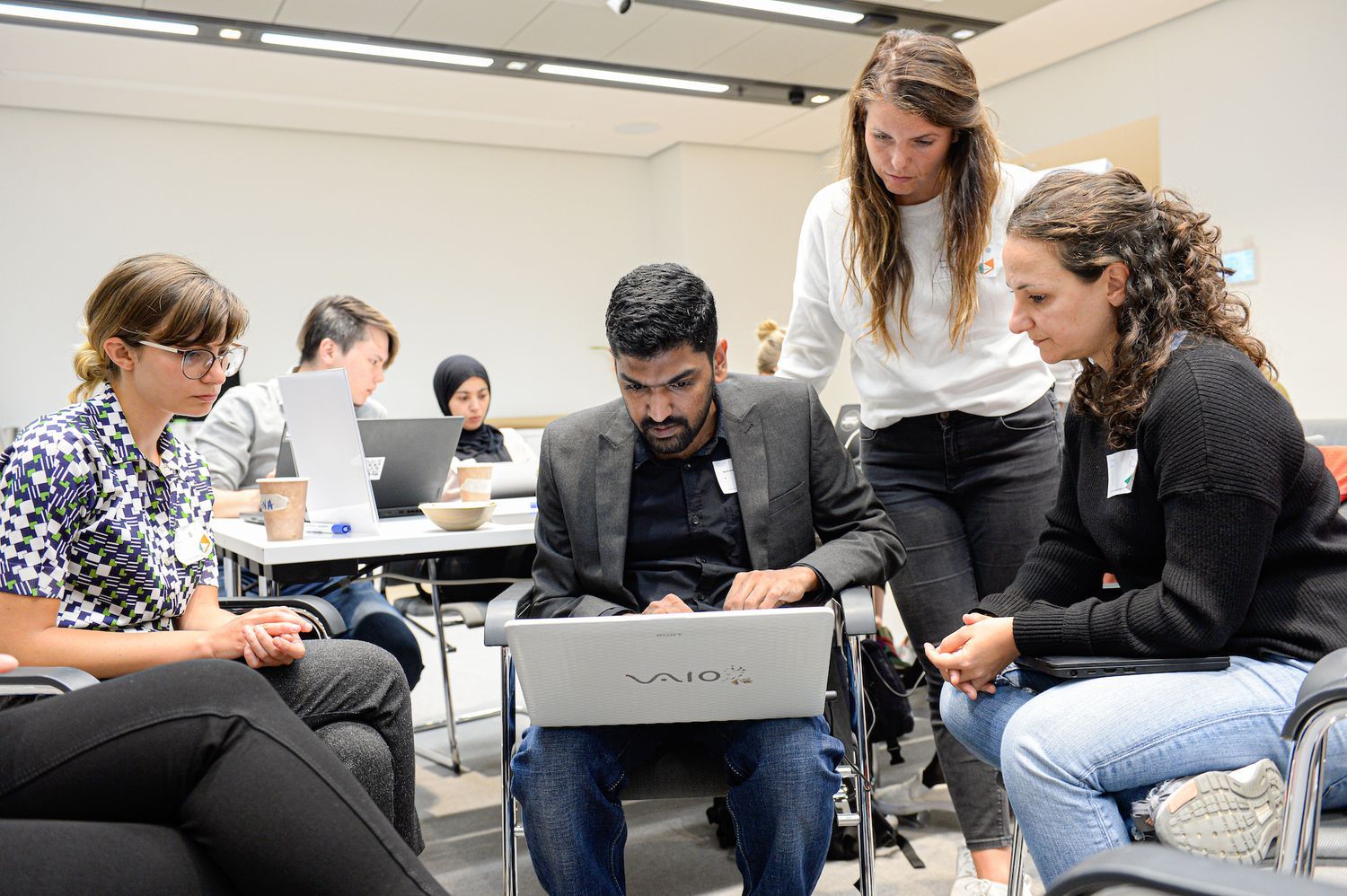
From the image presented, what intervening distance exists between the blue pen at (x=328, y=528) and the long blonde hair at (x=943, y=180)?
117 centimetres

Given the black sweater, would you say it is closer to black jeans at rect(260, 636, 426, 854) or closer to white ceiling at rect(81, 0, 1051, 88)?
black jeans at rect(260, 636, 426, 854)

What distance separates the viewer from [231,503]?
2.66 metres

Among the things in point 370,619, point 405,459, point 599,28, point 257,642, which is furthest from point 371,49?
point 257,642

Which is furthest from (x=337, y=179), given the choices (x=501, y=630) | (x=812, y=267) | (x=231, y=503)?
(x=501, y=630)

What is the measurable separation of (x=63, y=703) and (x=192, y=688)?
15 cm

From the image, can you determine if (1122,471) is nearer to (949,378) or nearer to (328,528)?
(949,378)

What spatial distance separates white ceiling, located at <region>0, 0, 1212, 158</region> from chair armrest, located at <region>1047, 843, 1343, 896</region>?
5289 mm

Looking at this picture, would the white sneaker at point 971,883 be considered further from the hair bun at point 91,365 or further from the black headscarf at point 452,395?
the black headscarf at point 452,395

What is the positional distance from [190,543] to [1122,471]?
4.85 ft

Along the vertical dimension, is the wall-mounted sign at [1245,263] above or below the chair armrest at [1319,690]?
above

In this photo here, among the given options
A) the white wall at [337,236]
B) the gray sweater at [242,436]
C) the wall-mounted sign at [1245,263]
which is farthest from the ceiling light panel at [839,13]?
the gray sweater at [242,436]

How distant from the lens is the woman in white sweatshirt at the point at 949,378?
2008 mm

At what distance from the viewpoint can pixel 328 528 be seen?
7.46 feet

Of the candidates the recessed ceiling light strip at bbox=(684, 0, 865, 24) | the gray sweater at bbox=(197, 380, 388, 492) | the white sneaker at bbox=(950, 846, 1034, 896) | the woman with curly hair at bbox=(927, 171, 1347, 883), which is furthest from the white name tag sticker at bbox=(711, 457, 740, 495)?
the recessed ceiling light strip at bbox=(684, 0, 865, 24)
